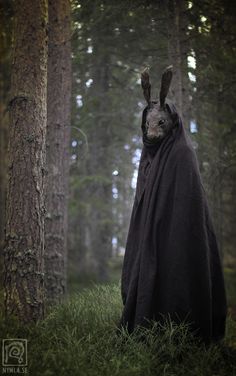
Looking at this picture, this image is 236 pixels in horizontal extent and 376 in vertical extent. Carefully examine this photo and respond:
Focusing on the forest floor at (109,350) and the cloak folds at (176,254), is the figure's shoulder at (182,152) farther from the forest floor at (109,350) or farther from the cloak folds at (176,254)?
the forest floor at (109,350)

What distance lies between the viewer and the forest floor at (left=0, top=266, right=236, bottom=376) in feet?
11.7

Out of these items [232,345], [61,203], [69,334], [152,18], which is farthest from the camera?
[152,18]

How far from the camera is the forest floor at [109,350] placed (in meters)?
3.56

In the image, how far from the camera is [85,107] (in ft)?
29.7

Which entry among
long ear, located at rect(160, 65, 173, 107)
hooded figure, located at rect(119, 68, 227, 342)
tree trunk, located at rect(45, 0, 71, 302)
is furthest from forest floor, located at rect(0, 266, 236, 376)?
long ear, located at rect(160, 65, 173, 107)

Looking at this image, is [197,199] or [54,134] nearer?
[197,199]

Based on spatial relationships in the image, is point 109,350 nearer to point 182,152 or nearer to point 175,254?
point 175,254

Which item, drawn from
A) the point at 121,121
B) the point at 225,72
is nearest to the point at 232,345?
the point at 225,72

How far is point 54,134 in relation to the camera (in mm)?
6750

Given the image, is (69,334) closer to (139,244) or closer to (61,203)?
(139,244)

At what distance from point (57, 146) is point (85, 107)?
261 cm

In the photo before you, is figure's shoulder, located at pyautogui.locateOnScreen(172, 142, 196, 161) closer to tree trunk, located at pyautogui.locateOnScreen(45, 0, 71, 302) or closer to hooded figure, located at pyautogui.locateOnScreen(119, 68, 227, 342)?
hooded figure, located at pyautogui.locateOnScreen(119, 68, 227, 342)

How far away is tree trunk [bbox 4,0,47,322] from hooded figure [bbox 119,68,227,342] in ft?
4.16

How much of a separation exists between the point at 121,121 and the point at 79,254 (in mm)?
6284
